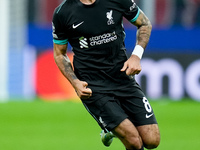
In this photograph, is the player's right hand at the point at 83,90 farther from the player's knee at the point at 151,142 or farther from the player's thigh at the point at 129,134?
the player's knee at the point at 151,142

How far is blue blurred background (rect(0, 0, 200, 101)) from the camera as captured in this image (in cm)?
1752

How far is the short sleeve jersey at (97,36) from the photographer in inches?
311

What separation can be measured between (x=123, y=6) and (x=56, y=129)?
6220 millimetres

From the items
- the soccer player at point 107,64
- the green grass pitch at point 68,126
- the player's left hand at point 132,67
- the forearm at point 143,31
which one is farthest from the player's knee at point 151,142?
the green grass pitch at point 68,126

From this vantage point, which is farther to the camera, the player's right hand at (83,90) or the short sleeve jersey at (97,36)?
the short sleeve jersey at (97,36)

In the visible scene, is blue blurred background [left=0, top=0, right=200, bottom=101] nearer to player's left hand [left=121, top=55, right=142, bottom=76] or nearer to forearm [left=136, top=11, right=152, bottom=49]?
forearm [left=136, top=11, right=152, bottom=49]

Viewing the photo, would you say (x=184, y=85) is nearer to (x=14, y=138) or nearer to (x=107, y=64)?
(x=14, y=138)

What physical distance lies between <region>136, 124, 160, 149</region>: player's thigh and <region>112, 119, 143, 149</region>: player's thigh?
25cm

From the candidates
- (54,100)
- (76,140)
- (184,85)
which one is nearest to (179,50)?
(184,85)

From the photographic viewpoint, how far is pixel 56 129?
13.8 m

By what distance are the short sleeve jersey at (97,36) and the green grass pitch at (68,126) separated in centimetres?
310

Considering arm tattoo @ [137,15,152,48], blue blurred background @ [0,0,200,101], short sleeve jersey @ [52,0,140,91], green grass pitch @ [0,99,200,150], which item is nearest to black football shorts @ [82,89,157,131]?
short sleeve jersey @ [52,0,140,91]

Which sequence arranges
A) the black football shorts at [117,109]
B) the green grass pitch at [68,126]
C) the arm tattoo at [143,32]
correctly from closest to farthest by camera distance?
the black football shorts at [117,109] < the arm tattoo at [143,32] < the green grass pitch at [68,126]

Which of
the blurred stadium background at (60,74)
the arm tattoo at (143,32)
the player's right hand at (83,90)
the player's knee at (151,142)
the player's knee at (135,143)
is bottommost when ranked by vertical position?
the blurred stadium background at (60,74)
